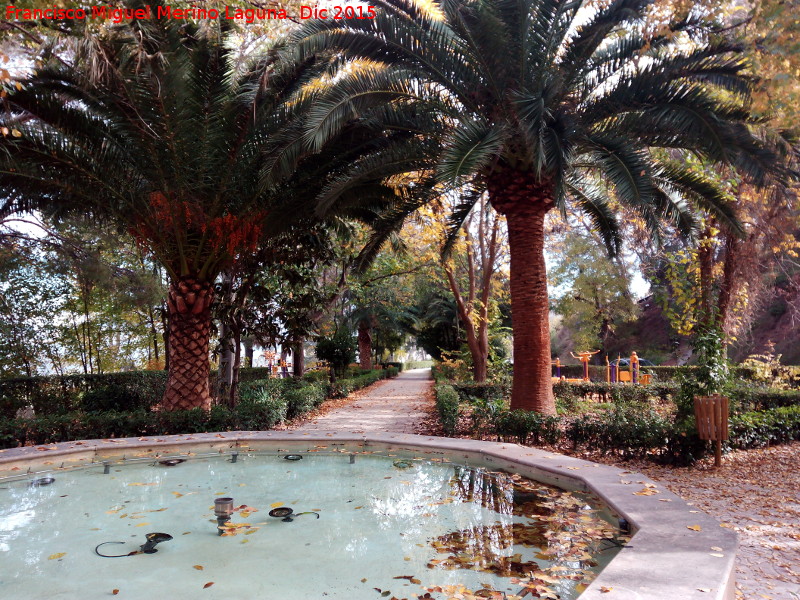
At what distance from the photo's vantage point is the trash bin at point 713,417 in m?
6.95

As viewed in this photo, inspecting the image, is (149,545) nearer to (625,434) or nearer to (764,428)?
(625,434)

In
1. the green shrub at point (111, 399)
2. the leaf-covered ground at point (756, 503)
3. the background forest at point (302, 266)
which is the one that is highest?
the background forest at point (302, 266)

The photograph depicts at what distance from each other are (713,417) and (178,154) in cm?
869

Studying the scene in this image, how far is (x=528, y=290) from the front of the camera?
30.0ft

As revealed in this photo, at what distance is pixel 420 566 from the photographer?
3781 mm

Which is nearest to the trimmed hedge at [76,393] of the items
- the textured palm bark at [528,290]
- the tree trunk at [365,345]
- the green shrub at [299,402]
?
the green shrub at [299,402]

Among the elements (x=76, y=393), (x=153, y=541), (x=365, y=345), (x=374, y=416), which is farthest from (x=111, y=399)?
(x=365, y=345)

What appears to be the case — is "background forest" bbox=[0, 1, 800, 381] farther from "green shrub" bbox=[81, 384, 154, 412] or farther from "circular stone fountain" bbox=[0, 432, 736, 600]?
"circular stone fountain" bbox=[0, 432, 736, 600]

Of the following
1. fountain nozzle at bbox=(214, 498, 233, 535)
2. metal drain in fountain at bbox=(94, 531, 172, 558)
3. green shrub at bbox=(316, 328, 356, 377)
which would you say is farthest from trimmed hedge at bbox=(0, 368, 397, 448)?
green shrub at bbox=(316, 328, 356, 377)

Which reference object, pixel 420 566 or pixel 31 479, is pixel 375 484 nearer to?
pixel 420 566

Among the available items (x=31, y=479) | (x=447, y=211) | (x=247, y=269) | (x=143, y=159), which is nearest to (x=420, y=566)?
(x=31, y=479)

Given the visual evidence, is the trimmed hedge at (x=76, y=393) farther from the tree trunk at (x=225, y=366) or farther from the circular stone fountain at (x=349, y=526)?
the circular stone fountain at (x=349, y=526)

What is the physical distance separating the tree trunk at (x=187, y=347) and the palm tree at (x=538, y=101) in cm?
420

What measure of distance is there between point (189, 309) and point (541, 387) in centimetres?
637
